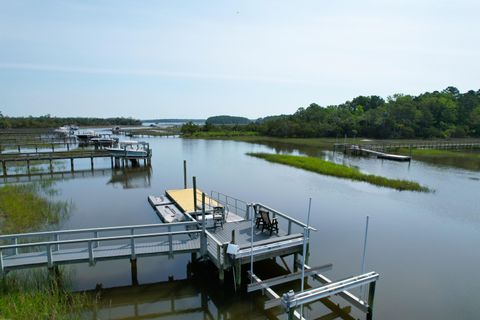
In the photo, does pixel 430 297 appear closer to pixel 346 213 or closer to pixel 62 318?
pixel 346 213

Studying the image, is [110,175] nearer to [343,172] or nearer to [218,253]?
[343,172]

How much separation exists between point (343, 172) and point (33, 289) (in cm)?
2467

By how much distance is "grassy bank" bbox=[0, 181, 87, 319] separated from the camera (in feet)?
23.1

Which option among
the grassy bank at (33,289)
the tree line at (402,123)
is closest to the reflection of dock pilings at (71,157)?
the grassy bank at (33,289)

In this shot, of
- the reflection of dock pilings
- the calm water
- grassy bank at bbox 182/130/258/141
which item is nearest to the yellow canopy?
the calm water

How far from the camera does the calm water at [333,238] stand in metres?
8.87

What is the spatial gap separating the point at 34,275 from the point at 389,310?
1010 cm

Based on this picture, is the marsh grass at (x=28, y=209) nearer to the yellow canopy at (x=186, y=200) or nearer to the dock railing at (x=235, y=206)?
the yellow canopy at (x=186, y=200)


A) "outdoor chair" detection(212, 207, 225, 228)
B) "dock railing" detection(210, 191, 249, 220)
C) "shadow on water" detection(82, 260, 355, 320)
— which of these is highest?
"outdoor chair" detection(212, 207, 225, 228)

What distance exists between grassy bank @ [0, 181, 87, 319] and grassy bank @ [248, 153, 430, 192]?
21.3 meters

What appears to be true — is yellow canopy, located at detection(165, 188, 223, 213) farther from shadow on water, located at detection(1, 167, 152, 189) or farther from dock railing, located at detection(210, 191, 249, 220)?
shadow on water, located at detection(1, 167, 152, 189)

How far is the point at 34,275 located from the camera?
366 inches

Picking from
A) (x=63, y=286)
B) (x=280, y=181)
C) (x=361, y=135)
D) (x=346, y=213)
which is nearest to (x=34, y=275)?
(x=63, y=286)

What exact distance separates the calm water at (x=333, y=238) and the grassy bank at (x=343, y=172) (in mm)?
1297
